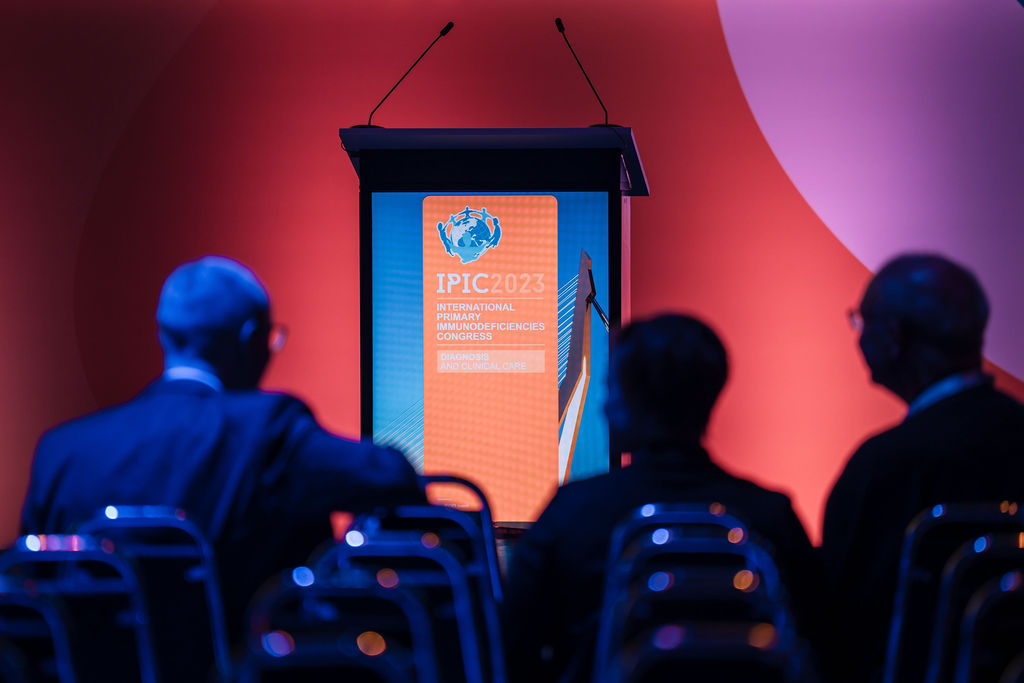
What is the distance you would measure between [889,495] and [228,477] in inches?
47.1

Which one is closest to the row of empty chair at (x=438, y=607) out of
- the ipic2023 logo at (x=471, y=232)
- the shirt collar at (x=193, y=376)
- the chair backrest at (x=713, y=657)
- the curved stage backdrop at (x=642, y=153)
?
the chair backrest at (x=713, y=657)

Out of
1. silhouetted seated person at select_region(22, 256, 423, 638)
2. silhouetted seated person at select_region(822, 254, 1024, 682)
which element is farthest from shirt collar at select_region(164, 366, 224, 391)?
silhouetted seated person at select_region(822, 254, 1024, 682)

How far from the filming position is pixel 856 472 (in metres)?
1.75

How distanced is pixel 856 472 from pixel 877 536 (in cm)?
12

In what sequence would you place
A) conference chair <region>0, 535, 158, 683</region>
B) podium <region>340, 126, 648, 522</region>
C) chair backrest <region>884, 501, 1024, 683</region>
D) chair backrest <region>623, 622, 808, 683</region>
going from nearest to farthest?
1. chair backrest <region>623, 622, 808, 683</region>
2. conference chair <region>0, 535, 158, 683</region>
3. chair backrest <region>884, 501, 1024, 683</region>
4. podium <region>340, 126, 648, 522</region>

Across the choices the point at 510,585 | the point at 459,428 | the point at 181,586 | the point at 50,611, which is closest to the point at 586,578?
the point at 510,585

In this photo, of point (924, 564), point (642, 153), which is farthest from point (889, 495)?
point (642, 153)

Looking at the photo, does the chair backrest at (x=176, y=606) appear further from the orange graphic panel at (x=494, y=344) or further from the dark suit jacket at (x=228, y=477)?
the orange graphic panel at (x=494, y=344)

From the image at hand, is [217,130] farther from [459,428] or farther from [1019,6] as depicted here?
[1019,6]

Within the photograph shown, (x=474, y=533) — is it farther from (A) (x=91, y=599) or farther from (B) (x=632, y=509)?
(A) (x=91, y=599)

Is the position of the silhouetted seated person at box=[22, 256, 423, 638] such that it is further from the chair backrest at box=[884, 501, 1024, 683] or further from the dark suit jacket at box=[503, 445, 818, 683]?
the chair backrest at box=[884, 501, 1024, 683]

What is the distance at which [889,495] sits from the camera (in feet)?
5.66

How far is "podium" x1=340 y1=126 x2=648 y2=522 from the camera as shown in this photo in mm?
2992

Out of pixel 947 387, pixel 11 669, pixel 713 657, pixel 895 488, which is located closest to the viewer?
pixel 713 657
